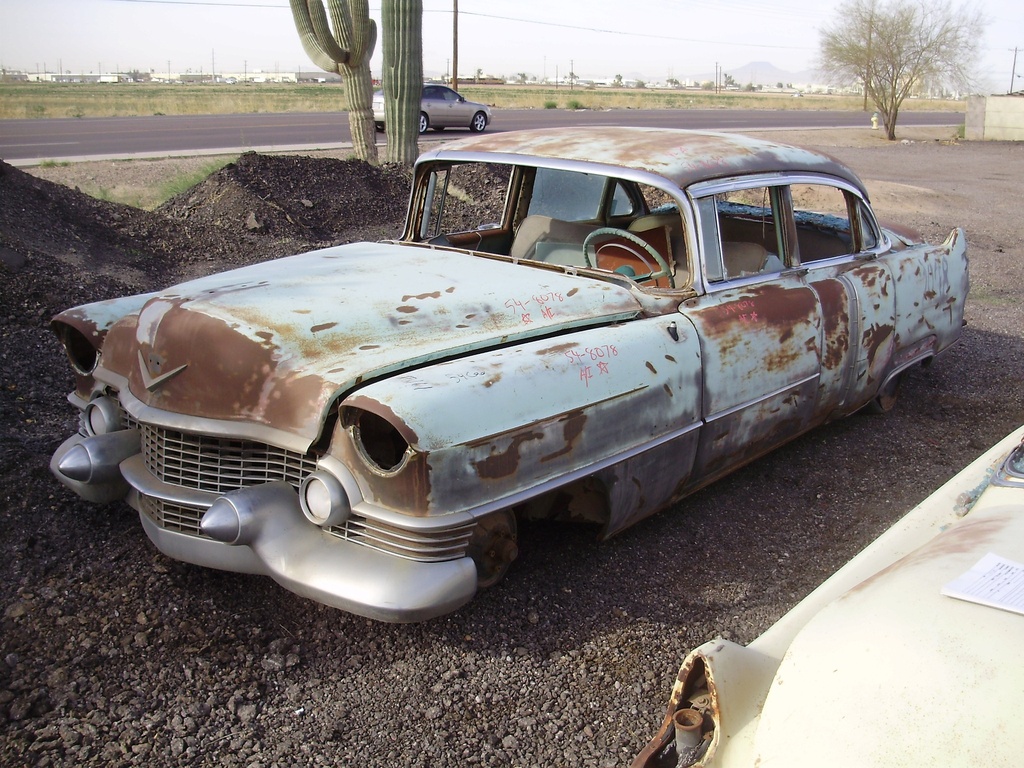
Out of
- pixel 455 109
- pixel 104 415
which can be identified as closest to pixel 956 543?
pixel 104 415

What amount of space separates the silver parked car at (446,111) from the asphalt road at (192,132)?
18.0 inches

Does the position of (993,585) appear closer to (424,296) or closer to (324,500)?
(324,500)

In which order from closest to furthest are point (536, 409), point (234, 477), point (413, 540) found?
point (413, 540) → point (536, 409) → point (234, 477)

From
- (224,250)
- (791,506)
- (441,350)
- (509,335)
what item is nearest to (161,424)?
(441,350)

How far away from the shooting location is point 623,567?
342 cm

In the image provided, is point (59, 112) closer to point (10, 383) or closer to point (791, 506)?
point (10, 383)

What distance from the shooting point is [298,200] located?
387 inches

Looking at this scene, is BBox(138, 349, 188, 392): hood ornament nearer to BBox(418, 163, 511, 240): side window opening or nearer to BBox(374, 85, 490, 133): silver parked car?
BBox(418, 163, 511, 240): side window opening

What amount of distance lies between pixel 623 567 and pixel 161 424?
1728mm

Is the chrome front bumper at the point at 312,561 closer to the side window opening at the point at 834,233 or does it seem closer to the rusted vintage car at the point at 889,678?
the rusted vintage car at the point at 889,678

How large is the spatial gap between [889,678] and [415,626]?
5.63 ft

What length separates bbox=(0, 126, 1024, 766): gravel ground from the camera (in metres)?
2.51

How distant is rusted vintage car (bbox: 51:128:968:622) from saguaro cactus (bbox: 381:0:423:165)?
7.18 meters

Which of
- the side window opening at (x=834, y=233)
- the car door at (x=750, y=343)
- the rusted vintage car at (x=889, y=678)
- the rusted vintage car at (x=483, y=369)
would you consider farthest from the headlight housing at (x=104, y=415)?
the side window opening at (x=834, y=233)
